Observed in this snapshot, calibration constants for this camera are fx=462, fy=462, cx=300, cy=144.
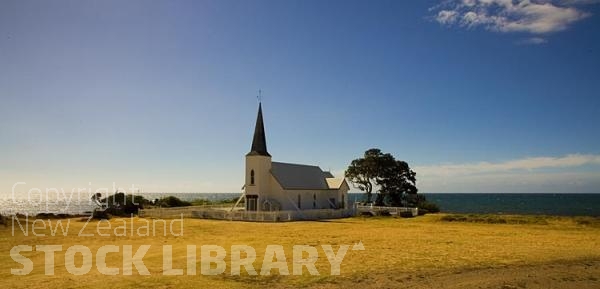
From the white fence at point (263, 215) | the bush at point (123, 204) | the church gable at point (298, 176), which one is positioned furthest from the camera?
the church gable at point (298, 176)

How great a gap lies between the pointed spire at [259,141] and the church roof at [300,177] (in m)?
2.43

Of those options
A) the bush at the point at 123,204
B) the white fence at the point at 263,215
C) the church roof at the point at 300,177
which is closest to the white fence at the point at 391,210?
the church roof at the point at 300,177

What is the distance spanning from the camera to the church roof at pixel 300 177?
45.8 m

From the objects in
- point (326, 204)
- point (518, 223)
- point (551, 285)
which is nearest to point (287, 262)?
point (551, 285)

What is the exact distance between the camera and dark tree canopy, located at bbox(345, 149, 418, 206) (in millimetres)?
60562

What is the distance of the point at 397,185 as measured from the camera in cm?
6100

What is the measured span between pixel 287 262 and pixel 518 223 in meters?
27.4

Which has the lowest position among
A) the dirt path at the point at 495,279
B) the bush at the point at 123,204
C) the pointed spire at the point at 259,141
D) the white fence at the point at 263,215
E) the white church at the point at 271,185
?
the dirt path at the point at 495,279

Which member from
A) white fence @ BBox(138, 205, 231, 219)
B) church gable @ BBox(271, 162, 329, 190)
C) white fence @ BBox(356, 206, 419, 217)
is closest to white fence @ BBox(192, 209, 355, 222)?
white fence @ BBox(138, 205, 231, 219)

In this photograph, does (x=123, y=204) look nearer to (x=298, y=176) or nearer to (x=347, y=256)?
(x=298, y=176)

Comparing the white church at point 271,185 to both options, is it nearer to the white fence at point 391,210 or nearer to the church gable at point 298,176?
the church gable at point 298,176

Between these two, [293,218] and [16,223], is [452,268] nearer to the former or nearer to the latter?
[293,218]

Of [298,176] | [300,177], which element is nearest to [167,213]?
[298,176]

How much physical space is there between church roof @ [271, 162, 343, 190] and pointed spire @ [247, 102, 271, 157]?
2425 mm
